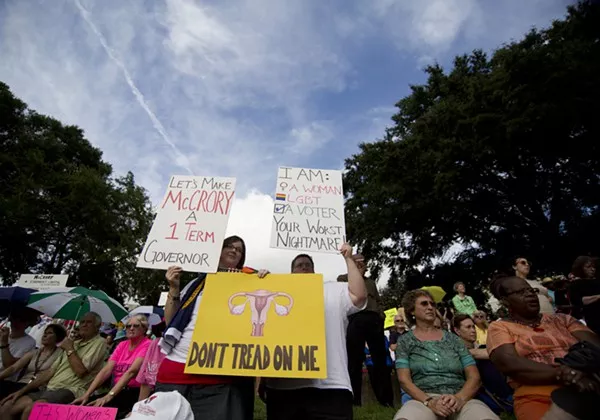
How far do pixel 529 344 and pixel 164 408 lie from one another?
96.2 inches

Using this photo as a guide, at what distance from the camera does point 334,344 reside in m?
2.57

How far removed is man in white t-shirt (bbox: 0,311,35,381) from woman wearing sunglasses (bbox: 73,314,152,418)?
4.76 feet

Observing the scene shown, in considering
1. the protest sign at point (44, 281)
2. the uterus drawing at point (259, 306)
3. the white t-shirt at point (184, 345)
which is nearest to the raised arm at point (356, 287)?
the uterus drawing at point (259, 306)

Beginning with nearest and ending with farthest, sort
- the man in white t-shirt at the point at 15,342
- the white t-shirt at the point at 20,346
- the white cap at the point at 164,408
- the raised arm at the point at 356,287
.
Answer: the white cap at the point at 164,408, the raised arm at the point at 356,287, the man in white t-shirt at the point at 15,342, the white t-shirt at the point at 20,346

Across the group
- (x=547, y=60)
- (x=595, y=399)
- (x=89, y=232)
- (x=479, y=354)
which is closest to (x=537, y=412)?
(x=595, y=399)

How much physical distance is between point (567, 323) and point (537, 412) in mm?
785

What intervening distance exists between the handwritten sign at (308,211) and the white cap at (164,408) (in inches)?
55.4

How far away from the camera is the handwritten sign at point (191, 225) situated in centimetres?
301

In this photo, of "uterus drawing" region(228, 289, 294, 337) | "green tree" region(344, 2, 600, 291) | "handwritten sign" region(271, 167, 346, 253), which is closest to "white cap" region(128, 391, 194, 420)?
"uterus drawing" region(228, 289, 294, 337)

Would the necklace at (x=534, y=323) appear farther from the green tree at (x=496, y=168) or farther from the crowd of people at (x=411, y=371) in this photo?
the green tree at (x=496, y=168)

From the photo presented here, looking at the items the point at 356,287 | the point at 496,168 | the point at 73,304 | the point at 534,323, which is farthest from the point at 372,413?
the point at 496,168

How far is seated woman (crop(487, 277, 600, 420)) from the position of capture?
2365 millimetres

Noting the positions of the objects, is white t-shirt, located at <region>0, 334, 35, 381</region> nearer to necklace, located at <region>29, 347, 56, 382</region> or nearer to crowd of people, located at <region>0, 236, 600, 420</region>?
necklace, located at <region>29, 347, 56, 382</region>

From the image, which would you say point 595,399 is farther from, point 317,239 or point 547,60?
point 547,60
